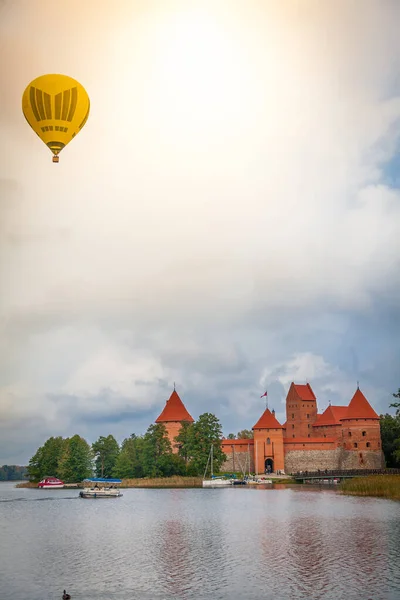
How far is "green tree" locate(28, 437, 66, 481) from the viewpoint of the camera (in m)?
79.9

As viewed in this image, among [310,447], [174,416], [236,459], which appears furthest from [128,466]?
[310,447]

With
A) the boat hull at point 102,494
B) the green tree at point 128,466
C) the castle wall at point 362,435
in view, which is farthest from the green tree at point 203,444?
the castle wall at point 362,435

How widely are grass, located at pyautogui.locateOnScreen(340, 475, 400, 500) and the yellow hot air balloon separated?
3096 cm

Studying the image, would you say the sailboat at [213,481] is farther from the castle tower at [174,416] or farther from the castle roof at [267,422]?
the castle tower at [174,416]

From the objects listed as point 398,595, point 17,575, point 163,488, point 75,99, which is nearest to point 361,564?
point 398,595

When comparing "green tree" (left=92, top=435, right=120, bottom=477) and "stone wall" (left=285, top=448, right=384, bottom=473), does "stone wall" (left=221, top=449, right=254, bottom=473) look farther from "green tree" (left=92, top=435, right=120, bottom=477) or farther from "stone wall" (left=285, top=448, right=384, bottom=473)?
"green tree" (left=92, top=435, right=120, bottom=477)

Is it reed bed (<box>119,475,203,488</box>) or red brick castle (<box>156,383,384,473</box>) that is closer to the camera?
reed bed (<box>119,475,203,488</box>)

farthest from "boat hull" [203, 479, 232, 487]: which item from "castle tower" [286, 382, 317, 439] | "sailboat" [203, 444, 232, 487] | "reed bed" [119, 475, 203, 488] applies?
"castle tower" [286, 382, 317, 439]

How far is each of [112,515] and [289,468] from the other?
1684 inches

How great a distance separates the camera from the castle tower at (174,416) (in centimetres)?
8188

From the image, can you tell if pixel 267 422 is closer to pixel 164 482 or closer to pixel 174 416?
pixel 174 416

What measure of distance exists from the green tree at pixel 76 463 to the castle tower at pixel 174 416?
33.2 feet

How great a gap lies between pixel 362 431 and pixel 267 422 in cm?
1147

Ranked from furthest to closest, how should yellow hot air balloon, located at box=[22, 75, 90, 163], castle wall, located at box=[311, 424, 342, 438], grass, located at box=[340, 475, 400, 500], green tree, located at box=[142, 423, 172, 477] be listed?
castle wall, located at box=[311, 424, 342, 438]
green tree, located at box=[142, 423, 172, 477]
grass, located at box=[340, 475, 400, 500]
yellow hot air balloon, located at box=[22, 75, 90, 163]
